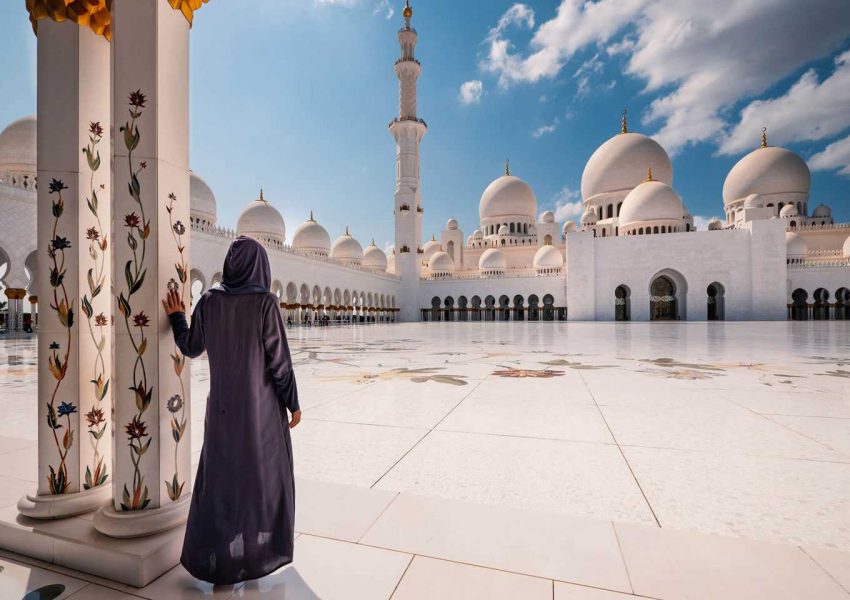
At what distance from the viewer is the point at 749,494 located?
150cm

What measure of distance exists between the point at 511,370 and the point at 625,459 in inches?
101

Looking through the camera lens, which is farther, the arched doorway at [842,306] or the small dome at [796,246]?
the small dome at [796,246]

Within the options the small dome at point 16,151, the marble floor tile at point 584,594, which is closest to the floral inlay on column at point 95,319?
the marble floor tile at point 584,594

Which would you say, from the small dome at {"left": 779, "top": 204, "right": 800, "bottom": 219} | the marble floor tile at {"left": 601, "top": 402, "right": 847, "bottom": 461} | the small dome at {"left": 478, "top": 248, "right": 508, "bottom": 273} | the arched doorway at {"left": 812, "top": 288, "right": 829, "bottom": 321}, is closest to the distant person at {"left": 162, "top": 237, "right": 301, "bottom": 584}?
the marble floor tile at {"left": 601, "top": 402, "right": 847, "bottom": 461}

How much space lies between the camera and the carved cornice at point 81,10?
1.32 meters

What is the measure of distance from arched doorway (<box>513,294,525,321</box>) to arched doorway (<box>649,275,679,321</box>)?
714cm

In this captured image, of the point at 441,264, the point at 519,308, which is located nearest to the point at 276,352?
the point at 519,308

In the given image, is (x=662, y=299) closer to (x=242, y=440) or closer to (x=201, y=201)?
(x=201, y=201)

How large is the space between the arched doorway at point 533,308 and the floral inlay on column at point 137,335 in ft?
83.7

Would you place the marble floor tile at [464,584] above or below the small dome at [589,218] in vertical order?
below

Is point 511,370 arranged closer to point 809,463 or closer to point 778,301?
point 809,463

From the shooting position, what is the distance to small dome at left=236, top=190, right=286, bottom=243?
21.8 m

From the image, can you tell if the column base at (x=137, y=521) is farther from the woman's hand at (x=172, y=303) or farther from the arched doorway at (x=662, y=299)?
the arched doorway at (x=662, y=299)

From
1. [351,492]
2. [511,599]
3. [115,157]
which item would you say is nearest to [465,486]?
[351,492]
